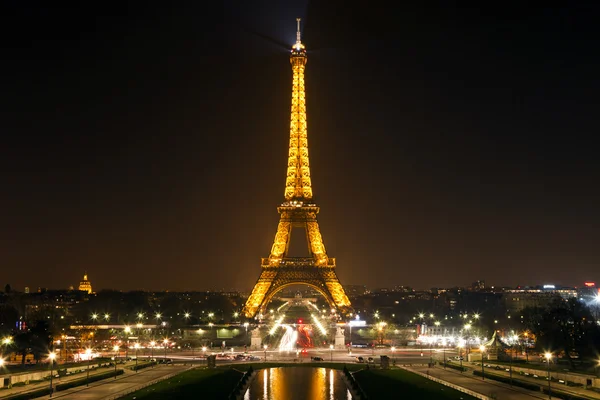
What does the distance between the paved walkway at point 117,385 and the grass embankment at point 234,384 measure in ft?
4.65

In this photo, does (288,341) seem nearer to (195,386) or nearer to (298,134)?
(298,134)

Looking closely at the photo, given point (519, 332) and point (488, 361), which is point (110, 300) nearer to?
point (519, 332)

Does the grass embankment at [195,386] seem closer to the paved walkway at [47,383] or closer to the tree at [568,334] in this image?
the paved walkway at [47,383]

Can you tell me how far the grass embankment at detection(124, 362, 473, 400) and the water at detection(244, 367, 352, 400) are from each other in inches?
63.9

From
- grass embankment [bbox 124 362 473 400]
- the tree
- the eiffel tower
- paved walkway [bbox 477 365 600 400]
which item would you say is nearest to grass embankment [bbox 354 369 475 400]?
grass embankment [bbox 124 362 473 400]

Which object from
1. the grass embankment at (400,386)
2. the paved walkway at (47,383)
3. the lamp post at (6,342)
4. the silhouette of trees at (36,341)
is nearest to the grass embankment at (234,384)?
the grass embankment at (400,386)

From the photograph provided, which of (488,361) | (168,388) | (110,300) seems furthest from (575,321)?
(110,300)

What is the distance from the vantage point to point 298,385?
55750 mm

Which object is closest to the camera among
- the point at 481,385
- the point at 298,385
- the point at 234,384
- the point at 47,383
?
the point at 47,383

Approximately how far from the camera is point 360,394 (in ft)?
159

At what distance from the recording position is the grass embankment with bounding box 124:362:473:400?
4822 centimetres

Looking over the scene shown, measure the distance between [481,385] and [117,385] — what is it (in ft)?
86.9

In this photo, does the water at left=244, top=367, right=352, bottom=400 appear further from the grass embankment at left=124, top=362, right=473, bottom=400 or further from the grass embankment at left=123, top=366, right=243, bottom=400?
the grass embankment at left=123, top=366, right=243, bottom=400

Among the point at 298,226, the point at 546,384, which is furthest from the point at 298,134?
the point at 546,384
